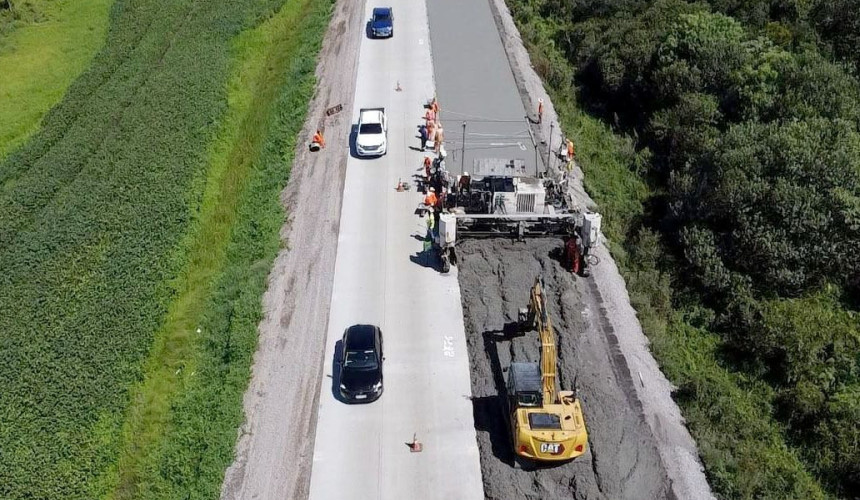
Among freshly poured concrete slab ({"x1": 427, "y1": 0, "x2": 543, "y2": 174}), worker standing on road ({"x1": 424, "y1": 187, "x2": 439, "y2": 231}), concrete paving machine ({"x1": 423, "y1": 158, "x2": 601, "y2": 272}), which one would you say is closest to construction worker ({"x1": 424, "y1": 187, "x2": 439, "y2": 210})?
worker standing on road ({"x1": 424, "y1": 187, "x2": 439, "y2": 231})

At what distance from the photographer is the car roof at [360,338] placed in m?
23.7

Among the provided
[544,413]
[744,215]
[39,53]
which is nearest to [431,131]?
[744,215]

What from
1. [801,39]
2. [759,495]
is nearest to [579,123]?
[801,39]

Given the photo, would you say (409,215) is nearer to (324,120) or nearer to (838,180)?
(324,120)

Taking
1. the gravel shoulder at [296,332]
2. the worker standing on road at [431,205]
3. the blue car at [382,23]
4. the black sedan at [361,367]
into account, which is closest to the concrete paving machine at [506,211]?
the worker standing on road at [431,205]

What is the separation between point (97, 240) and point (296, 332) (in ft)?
43.4

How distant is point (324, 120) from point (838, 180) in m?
24.6

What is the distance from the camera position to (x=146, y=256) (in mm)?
31984

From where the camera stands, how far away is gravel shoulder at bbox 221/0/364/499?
71.2ft

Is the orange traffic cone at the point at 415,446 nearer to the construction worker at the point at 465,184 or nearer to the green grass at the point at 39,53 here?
the construction worker at the point at 465,184

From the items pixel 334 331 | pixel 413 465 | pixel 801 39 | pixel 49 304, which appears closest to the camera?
pixel 413 465

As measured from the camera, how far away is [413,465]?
21.6 meters

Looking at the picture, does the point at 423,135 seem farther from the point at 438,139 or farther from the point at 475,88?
the point at 475,88

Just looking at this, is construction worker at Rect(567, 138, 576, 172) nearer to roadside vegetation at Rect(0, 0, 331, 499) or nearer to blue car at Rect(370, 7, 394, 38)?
roadside vegetation at Rect(0, 0, 331, 499)
